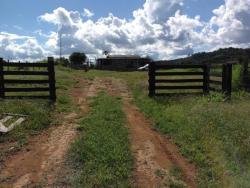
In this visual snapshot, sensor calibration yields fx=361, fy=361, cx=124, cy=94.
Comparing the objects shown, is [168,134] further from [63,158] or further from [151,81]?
[151,81]

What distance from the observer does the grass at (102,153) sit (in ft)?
18.8

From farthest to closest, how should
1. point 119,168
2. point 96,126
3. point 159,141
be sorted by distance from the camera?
point 96,126
point 159,141
point 119,168

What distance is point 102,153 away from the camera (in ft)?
22.9

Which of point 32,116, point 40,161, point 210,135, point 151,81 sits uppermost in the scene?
point 151,81

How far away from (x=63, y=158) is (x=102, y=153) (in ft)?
2.45

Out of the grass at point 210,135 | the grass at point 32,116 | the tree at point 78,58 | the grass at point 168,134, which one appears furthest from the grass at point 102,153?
the tree at point 78,58

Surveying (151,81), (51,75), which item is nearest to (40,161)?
(51,75)

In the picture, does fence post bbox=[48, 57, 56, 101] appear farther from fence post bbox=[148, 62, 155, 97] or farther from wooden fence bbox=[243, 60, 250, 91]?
wooden fence bbox=[243, 60, 250, 91]

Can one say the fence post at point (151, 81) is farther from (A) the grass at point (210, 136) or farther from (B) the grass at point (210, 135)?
(A) the grass at point (210, 136)

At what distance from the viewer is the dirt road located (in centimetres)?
590

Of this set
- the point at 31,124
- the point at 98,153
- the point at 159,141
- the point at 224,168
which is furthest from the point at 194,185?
the point at 31,124

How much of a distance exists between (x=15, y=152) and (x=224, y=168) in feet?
13.6

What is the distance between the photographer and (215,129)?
8555 mm

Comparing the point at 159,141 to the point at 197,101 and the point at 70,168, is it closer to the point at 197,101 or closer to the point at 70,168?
the point at 70,168
